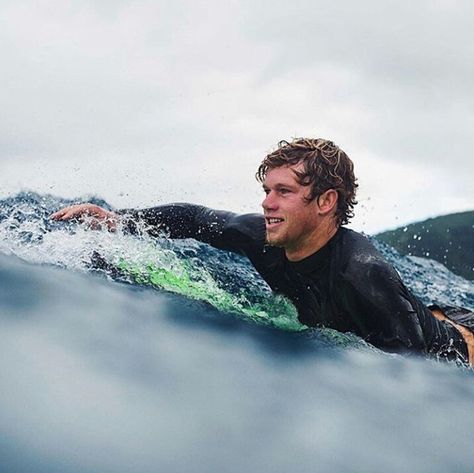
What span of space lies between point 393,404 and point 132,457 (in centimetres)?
124

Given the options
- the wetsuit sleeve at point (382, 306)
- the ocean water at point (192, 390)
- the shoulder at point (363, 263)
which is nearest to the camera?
the ocean water at point (192, 390)

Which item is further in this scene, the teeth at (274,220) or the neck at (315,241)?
the neck at (315,241)

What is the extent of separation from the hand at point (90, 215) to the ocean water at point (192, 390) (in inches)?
30.6

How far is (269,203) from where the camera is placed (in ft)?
13.9

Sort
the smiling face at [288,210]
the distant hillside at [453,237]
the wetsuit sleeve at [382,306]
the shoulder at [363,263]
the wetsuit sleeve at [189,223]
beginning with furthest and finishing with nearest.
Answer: the distant hillside at [453,237] < the wetsuit sleeve at [189,223] < the smiling face at [288,210] < the shoulder at [363,263] < the wetsuit sleeve at [382,306]

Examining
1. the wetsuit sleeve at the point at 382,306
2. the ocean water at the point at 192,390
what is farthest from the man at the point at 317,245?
the ocean water at the point at 192,390

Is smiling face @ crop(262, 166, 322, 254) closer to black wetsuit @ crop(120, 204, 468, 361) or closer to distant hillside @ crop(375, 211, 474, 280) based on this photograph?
black wetsuit @ crop(120, 204, 468, 361)

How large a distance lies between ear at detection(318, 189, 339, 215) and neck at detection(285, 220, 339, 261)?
8cm

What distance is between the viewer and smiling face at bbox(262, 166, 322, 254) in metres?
4.23

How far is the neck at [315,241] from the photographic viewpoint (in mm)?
4348

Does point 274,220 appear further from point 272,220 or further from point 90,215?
point 90,215

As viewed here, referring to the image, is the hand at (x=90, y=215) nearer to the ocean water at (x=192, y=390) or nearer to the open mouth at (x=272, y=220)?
the ocean water at (x=192, y=390)

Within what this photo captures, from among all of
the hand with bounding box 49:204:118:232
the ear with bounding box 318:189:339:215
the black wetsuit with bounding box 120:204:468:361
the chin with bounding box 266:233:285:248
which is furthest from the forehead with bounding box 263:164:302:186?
the hand with bounding box 49:204:118:232

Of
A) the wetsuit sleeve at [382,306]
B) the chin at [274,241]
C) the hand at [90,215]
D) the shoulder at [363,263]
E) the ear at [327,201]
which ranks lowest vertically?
the wetsuit sleeve at [382,306]
